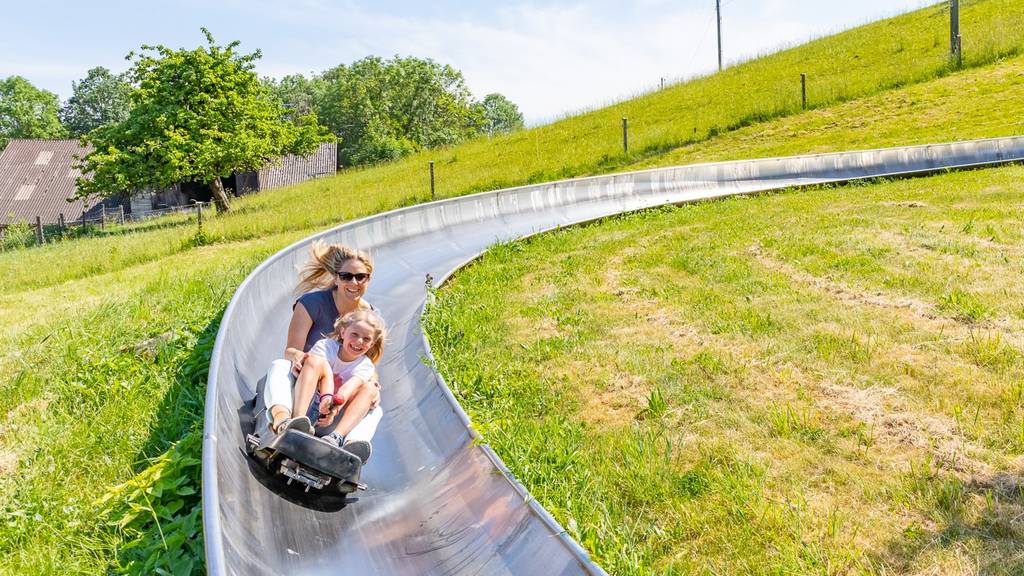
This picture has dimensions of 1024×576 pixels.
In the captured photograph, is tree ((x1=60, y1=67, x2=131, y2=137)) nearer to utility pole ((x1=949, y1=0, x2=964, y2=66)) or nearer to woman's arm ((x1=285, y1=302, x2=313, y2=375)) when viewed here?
utility pole ((x1=949, y1=0, x2=964, y2=66))

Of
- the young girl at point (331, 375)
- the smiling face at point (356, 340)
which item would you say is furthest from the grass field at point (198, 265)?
the smiling face at point (356, 340)

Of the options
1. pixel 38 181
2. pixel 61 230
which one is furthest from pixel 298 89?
pixel 61 230

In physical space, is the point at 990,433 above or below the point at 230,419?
below

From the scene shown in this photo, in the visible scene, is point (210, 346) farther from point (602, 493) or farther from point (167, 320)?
point (602, 493)

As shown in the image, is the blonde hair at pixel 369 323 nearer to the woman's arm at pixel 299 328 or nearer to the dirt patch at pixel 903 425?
the woman's arm at pixel 299 328

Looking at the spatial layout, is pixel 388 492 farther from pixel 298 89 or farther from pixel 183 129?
pixel 298 89

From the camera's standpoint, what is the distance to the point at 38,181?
149 feet

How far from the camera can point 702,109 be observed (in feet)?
85.0

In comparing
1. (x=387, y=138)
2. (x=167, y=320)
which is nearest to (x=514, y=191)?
(x=167, y=320)

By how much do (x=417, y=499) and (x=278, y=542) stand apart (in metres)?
0.92

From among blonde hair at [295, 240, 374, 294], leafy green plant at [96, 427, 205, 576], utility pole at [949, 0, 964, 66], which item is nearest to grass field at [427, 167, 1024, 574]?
blonde hair at [295, 240, 374, 294]

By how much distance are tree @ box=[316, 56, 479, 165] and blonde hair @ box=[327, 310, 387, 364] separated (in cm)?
6073

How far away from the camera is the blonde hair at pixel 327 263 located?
17.3 ft

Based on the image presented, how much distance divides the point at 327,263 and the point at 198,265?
8.17 metres
